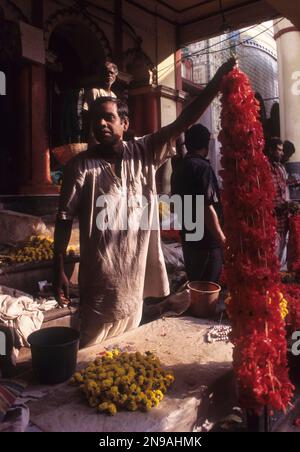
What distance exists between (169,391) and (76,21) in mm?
7306

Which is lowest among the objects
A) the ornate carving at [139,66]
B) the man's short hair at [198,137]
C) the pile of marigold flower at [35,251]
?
the pile of marigold flower at [35,251]

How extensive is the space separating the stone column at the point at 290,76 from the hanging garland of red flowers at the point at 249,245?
35.4 feet

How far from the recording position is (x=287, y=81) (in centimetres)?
1280

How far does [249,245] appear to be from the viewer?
8.27 ft

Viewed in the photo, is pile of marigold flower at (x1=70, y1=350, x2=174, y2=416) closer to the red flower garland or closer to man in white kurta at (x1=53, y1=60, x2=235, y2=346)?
man in white kurta at (x1=53, y1=60, x2=235, y2=346)

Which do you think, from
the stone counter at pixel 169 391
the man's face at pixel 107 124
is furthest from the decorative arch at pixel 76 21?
the stone counter at pixel 169 391

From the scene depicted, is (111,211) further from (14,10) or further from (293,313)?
(14,10)

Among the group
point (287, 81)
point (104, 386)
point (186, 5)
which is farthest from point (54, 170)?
point (287, 81)

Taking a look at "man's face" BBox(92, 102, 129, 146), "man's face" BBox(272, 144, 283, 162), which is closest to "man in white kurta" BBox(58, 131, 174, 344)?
"man's face" BBox(92, 102, 129, 146)

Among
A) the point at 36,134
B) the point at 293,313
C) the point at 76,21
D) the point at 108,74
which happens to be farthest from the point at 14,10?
the point at 293,313

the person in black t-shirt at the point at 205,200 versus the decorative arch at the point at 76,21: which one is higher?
the decorative arch at the point at 76,21

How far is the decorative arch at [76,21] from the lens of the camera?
697 cm

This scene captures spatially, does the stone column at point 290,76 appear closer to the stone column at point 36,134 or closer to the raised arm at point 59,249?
the stone column at point 36,134
